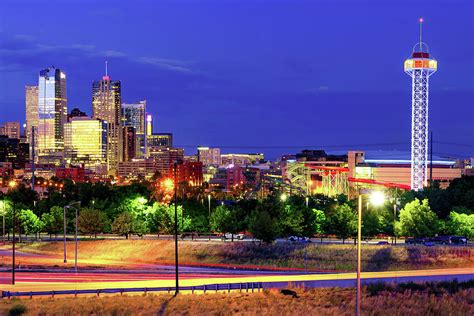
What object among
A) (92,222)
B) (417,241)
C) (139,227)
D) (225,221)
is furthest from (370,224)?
(92,222)

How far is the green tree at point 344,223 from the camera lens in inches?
3036

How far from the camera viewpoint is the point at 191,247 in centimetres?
7506

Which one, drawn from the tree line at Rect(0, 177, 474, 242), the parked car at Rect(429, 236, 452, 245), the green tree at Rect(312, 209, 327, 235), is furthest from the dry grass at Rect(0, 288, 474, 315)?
the green tree at Rect(312, 209, 327, 235)

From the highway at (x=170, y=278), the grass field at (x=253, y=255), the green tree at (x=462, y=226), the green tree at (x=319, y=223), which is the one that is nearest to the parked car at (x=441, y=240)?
the green tree at (x=462, y=226)

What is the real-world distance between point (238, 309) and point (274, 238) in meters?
37.9

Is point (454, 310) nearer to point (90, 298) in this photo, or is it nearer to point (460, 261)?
point (90, 298)

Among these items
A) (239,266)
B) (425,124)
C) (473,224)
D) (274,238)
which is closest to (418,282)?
(239,266)

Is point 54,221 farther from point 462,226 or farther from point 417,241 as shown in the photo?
point 462,226

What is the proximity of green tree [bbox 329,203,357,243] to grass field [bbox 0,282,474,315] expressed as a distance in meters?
34.2

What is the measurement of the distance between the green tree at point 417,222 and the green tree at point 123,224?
109ft

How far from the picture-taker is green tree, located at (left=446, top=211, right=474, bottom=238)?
77.3 metres

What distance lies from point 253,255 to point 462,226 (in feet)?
76.1

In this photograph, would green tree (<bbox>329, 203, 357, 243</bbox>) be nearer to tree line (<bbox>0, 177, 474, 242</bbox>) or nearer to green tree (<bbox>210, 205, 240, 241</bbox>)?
tree line (<bbox>0, 177, 474, 242</bbox>)

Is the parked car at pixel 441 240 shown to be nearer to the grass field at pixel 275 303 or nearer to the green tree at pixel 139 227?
the grass field at pixel 275 303
